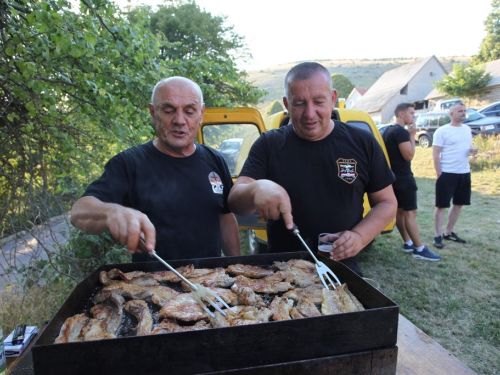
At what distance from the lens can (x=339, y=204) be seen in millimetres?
2303

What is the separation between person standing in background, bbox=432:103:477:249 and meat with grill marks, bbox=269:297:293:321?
576 centimetres

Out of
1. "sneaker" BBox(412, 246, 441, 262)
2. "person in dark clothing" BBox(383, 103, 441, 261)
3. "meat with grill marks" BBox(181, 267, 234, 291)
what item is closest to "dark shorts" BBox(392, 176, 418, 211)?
"person in dark clothing" BBox(383, 103, 441, 261)

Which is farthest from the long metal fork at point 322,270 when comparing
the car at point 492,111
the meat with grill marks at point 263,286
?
the car at point 492,111

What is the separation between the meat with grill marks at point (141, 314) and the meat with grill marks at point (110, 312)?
0.05 m

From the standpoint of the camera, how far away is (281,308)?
1590mm

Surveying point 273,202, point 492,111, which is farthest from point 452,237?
point 492,111

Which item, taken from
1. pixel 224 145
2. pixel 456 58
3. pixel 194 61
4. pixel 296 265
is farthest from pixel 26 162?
pixel 456 58

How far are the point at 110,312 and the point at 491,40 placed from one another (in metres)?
63.5

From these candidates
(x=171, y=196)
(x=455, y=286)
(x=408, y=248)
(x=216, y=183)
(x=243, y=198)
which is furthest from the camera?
(x=408, y=248)

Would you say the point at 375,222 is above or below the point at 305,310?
above

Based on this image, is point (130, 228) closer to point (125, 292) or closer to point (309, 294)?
point (125, 292)

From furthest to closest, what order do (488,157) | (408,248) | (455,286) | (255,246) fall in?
(488,157) → (408,248) → (255,246) → (455,286)

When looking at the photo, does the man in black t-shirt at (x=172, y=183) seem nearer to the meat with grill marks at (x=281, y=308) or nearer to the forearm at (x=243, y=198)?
the forearm at (x=243, y=198)

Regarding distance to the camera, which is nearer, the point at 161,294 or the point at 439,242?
the point at 161,294
